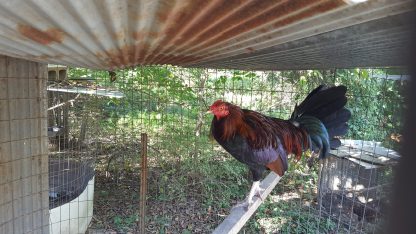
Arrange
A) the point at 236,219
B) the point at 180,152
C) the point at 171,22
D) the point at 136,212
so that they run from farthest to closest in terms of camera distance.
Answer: the point at 180,152
the point at 136,212
the point at 236,219
the point at 171,22

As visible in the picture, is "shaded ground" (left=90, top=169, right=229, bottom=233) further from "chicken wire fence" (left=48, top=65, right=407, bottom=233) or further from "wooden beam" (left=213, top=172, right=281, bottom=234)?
"wooden beam" (left=213, top=172, right=281, bottom=234)

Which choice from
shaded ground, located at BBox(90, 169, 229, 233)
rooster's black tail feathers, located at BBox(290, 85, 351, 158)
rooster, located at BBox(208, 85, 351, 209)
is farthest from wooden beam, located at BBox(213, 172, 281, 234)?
shaded ground, located at BBox(90, 169, 229, 233)

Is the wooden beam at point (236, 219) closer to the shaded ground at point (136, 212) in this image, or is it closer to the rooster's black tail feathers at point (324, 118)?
the rooster's black tail feathers at point (324, 118)

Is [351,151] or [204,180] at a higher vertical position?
[351,151]

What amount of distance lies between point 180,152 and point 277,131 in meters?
2.40

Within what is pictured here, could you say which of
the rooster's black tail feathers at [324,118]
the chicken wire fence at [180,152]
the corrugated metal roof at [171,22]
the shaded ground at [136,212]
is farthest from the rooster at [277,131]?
the shaded ground at [136,212]

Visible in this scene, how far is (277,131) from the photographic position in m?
3.48

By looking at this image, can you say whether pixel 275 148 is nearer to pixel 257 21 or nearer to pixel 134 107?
pixel 257 21

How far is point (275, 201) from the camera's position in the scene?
→ 18.1ft

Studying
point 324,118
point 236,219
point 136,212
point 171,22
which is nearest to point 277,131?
point 324,118

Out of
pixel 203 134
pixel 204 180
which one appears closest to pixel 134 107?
pixel 203 134

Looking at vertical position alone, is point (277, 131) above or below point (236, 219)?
above

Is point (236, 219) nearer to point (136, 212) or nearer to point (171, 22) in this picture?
point (171, 22)

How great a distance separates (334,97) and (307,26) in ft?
7.81
